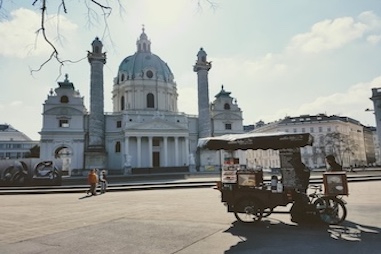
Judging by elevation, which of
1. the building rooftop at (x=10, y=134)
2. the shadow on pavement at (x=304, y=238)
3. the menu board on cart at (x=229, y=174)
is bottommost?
A: the shadow on pavement at (x=304, y=238)

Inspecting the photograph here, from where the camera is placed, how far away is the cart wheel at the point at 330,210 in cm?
823

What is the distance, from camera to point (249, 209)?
344 inches

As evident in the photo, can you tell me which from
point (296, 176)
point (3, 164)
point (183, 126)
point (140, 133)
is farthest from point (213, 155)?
point (296, 176)

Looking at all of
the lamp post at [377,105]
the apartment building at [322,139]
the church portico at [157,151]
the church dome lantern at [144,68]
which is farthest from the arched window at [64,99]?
the apartment building at [322,139]

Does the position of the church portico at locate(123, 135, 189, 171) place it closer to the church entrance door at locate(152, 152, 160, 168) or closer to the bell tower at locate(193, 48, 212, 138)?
the church entrance door at locate(152, 152, 160, 168)

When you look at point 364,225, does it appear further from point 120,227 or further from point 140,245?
point 120,227

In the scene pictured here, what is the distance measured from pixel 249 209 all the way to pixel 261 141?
208cm

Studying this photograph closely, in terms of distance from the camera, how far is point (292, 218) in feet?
28.7

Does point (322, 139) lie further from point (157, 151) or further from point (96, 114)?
point (96, 114)

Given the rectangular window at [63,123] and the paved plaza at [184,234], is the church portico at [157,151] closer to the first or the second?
the rectangular window at [63,123]

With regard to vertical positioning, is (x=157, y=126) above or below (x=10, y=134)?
below

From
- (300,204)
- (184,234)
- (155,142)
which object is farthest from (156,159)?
(184,234)

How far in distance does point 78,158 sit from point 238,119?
3734 centimetres

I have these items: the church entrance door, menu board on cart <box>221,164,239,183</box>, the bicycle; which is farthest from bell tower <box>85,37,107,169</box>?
the bicycle
